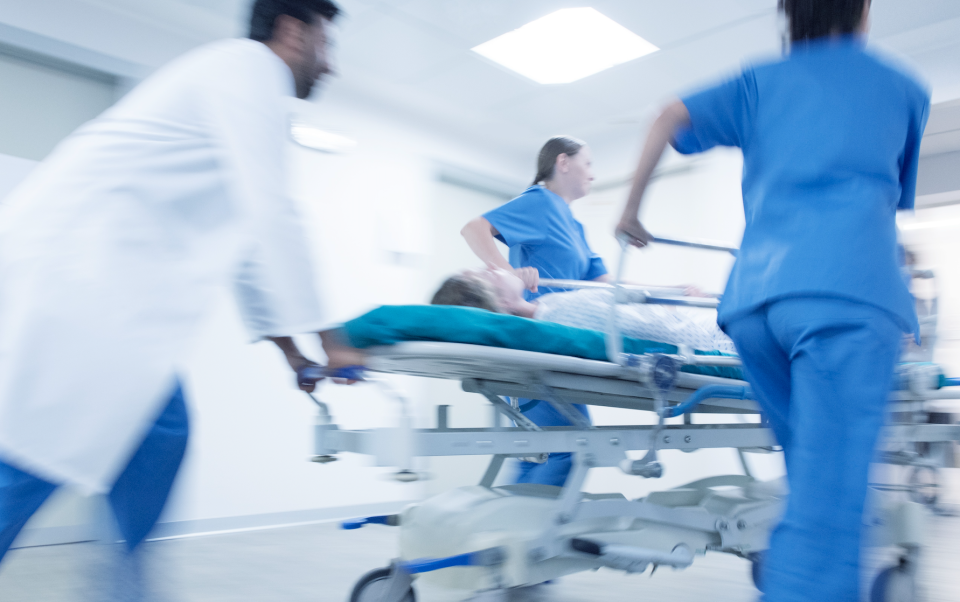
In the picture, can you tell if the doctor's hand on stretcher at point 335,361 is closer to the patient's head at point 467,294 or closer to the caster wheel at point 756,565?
the patient's head at point 467,294

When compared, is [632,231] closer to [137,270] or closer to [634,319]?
[634,319]

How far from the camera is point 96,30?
3262mm

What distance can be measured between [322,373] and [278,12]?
76cm

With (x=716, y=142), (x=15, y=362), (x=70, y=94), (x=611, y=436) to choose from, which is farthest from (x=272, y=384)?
(x=716, y=142)

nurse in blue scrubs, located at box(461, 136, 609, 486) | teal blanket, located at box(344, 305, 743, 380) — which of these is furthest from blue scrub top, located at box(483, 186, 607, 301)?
teal blanket, located at box(344, 305, 743, 380)

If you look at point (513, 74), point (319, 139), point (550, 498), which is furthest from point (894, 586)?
point (319, 139)

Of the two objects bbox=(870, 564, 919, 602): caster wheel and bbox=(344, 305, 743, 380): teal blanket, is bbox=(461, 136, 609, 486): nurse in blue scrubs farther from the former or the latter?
bbox=(870, 564, 919, 602): caster wheel

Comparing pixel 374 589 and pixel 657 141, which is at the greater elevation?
pixel 657 141

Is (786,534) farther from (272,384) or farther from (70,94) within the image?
(70,94)

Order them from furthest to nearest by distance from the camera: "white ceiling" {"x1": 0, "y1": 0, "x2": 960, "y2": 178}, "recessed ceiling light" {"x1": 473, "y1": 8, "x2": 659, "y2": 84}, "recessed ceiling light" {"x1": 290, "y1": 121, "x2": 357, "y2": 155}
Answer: "recessed ceiling light" {"x1": 290, "y1": 121, "x2": 357, "y2": 155}
"recessed ceiling light" {"x1": 473, "y1": 8, "x2": 659, "y2": 84}
"white ceiling" {"x1": 0, "y1": 0, "x2": 960, "y2": 178}

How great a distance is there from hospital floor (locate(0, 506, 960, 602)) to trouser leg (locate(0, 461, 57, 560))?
2.18 feet

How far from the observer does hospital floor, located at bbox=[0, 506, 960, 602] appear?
2.05 meters

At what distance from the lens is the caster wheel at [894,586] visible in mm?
1765

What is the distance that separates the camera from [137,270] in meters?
1.05
